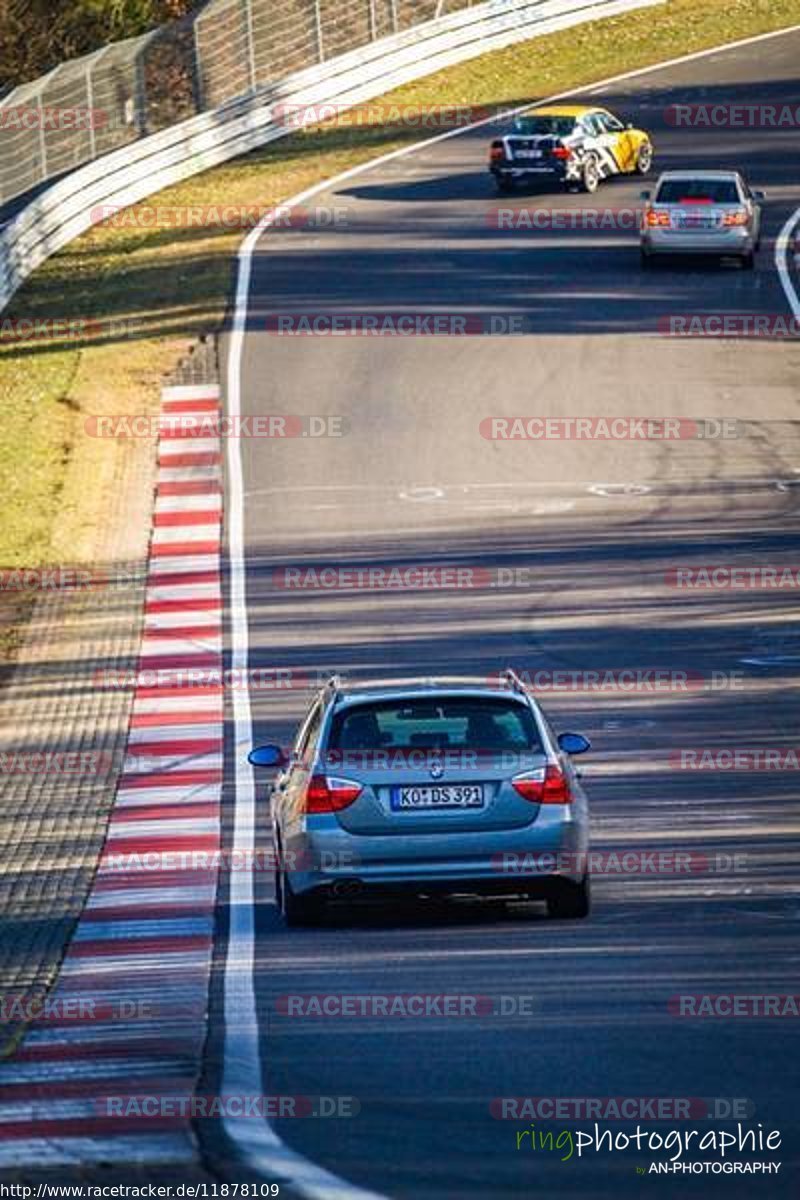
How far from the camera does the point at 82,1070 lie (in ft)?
38.6

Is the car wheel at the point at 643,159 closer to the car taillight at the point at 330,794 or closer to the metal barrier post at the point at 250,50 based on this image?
the metal barrier post at the point at 250,50

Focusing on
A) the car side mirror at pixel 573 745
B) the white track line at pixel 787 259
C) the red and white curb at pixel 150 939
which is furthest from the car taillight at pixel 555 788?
the white track line at pixel 787 259

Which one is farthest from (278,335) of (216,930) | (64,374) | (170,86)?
(216,930)

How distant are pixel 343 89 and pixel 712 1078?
47219 millimetres

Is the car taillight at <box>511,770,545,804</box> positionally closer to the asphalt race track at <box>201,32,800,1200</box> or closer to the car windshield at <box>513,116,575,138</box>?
the asphalt race track at <box>201,32,800,1200</box>

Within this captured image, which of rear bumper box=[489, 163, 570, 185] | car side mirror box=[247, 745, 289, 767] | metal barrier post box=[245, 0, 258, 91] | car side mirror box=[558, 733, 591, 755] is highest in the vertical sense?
metal barrier post box=[245, 0, 258, 91]

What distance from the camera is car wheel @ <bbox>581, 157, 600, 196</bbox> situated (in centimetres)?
4862

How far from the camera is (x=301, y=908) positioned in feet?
48.1

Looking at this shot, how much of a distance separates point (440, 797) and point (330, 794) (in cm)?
60

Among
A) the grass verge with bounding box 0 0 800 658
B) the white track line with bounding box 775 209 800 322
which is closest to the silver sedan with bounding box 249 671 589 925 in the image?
the grass verge with bounding box 0 0 800 658

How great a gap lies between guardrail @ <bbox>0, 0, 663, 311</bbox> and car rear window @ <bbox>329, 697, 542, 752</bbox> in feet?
87.7

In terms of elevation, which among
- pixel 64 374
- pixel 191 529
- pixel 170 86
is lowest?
pixel 191 529

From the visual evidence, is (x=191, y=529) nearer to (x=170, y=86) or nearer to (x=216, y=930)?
(x=216, y=930)

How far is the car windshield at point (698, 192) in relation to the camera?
1657 inches
